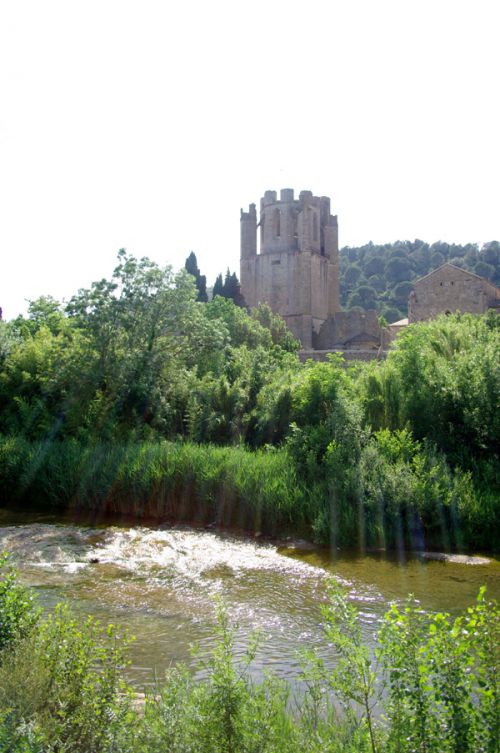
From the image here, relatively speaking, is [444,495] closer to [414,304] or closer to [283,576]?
[283,576]

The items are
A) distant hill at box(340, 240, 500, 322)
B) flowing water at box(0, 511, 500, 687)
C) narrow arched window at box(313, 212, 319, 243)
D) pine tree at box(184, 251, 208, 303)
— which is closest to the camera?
flowing water at box(0, 511, 500, 687)

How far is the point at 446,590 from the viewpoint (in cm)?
865

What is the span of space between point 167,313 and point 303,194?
51189mm

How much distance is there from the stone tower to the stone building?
2027 centimetres

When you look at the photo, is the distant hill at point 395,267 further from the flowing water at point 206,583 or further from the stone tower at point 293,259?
the flowing water at point 206,583

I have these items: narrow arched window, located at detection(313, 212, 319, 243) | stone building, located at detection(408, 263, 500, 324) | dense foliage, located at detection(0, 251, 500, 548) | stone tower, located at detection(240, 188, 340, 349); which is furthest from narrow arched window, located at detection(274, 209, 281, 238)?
dense foliage, located at detection(0, 251, 500, 548)

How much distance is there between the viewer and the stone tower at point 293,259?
6725 cm

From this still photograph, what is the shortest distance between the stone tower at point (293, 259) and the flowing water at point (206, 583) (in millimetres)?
53606

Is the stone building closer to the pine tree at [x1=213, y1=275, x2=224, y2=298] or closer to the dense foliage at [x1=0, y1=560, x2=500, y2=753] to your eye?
the pine tree at [x1=213, y1=275, x2=224, y2=298]

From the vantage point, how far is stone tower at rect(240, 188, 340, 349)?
6725 centimetres

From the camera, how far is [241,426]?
17.9m

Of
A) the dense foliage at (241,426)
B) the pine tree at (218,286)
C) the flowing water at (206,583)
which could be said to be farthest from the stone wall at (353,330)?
the flowing water at (206,583)

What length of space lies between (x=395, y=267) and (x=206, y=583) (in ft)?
332

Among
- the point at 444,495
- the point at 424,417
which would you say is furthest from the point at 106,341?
the point at 444,495
